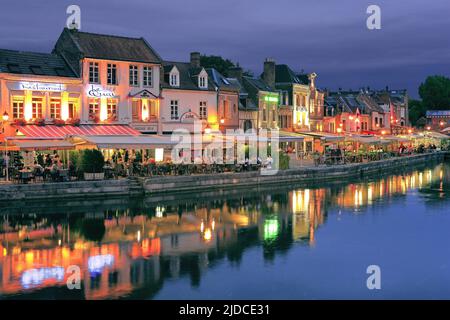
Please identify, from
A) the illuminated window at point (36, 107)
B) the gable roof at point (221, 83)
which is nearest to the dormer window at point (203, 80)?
the gable roof at point (221, 83)

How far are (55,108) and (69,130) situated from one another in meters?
1.78

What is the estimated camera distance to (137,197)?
3159 cm

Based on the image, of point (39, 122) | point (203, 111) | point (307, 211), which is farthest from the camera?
point (203, 111)

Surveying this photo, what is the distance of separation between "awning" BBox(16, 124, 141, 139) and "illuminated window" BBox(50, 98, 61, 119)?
873mm

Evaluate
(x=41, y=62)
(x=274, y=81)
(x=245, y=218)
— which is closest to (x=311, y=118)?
(x=274, y=81)

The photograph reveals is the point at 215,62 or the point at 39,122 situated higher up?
the point at 215,62

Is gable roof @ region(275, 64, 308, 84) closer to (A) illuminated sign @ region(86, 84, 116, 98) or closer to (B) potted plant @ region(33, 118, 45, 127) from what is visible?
(A) illuminated sign @ region(86, 84, 116, 98)

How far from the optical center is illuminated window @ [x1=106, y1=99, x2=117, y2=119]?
3959cm

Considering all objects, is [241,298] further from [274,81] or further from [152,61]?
[274,81]

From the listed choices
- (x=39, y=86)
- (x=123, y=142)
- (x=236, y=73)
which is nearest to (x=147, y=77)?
(x=39, y=86)

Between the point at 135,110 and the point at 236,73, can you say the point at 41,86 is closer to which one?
the point at 135,110

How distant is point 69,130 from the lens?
36.3 meters

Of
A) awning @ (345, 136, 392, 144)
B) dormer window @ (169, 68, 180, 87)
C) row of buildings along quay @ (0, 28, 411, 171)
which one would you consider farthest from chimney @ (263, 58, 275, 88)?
dormer window @ (169, 68, 180, 87)

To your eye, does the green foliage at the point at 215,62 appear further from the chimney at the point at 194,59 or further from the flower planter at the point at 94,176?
the flower planter at the point at 94,176
